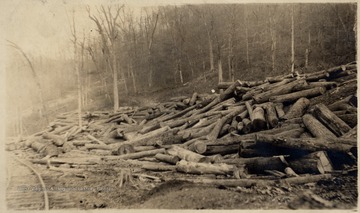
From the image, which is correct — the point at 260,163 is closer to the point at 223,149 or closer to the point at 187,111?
the point at 223,149

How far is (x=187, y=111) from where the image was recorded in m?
7.30

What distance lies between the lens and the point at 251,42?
7383 mm

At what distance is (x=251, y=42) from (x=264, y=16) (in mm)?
1544

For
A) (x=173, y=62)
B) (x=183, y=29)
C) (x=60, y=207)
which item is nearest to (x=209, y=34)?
(x=183, y=29)

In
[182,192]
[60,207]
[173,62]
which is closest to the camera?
[182,192]

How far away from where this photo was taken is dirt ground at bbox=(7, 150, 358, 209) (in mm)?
4578

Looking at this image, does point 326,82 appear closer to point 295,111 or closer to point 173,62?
point 295,111

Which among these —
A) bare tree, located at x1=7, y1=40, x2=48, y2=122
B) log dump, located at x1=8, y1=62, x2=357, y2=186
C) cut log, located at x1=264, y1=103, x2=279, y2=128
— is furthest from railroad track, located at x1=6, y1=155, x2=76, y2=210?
cut log, located at x1=264, y1=103, x2=279, y2=128

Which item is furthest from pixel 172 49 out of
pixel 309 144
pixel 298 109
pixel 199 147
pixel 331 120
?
pixel 309 144

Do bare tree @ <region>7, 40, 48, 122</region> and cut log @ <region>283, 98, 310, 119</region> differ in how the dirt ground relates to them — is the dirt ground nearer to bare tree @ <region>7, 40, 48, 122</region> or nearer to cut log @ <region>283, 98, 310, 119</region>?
cut log @ <region>283, 98, 310, 119</region>

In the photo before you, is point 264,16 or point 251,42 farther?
point 251,42

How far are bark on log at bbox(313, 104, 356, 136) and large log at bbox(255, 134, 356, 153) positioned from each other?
1.16 feet

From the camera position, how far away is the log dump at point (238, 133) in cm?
472

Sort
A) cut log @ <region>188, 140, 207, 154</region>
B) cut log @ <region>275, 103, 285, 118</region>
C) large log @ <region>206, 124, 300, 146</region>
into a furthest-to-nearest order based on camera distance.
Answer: cut log @ <region>275, 103, 285, 118</region>, cut log @ <region>188, 140, 207, 154</region>, large log @ <region>206, 124, 300, 146</region>
